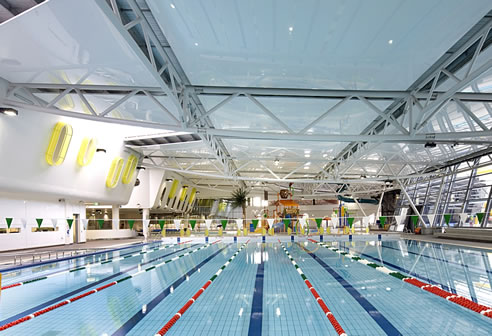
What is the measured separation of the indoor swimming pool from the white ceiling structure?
3258 millimetres

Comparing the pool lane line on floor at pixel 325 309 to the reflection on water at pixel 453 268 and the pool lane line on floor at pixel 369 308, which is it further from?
the reflection on water at pixel 453 268

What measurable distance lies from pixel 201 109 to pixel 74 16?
4.52 meters

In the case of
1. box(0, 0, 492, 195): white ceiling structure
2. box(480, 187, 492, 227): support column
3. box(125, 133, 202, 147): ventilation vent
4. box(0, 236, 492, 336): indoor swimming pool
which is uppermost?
box(125, 133, 202, 147): ventilation vent

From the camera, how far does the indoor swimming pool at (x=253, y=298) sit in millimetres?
4039

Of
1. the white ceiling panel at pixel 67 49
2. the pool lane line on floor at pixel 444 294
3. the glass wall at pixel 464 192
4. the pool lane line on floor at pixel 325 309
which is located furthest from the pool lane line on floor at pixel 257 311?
the glass wall at pixel 464 192

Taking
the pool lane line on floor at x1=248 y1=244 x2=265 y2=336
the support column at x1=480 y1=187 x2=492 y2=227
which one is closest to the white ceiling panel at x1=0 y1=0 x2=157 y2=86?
the pool lane line on floor at x1=248 y1=244 x2=265 y2=336

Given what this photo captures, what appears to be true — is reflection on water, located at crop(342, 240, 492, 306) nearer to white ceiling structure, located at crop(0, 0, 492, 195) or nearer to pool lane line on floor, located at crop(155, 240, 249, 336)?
white ceiling structure, located at crop(0, 0, 492, 195)

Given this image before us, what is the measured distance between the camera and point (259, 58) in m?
5.77

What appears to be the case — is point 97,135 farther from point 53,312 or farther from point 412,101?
point 412,101

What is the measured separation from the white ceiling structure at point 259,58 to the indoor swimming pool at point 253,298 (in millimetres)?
3258

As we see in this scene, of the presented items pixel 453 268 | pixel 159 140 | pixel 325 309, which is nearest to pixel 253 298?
pixel 325 309

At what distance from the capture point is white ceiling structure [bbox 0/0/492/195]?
4.57m

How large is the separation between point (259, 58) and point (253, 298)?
13.0 feet

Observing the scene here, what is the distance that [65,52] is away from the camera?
18.8 ft
